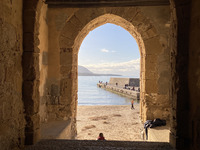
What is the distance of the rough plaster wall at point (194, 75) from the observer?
2.04 m

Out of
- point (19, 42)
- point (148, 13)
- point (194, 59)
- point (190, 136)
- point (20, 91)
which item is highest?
point (148, 13)

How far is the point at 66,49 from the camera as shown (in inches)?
187

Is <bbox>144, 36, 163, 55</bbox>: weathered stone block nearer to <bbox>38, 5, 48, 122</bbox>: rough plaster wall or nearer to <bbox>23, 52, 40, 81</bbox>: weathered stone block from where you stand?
<bbox>38, 5, 48, 122</bbox>: rough plaster wall

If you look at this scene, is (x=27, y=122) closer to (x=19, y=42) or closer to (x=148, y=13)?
(x=19, y=42)

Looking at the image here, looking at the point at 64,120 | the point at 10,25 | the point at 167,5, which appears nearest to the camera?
the point at 10,25

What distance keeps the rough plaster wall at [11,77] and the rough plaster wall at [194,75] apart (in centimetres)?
219

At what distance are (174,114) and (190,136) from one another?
1.05 feet

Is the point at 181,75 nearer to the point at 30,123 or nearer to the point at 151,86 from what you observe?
the point at 30,123

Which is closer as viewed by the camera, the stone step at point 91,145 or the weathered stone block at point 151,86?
the stone step at point 91,145

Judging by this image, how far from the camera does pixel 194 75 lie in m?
2.11

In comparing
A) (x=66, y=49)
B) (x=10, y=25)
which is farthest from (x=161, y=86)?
(x=10, y=25)

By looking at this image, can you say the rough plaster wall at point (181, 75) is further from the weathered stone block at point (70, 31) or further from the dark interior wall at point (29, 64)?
the weathered stone block at point (70, 31)

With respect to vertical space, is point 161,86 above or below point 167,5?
below

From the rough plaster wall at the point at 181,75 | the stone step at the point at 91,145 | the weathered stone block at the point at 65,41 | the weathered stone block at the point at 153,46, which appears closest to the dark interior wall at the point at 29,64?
the stone step at the point at 91,145
